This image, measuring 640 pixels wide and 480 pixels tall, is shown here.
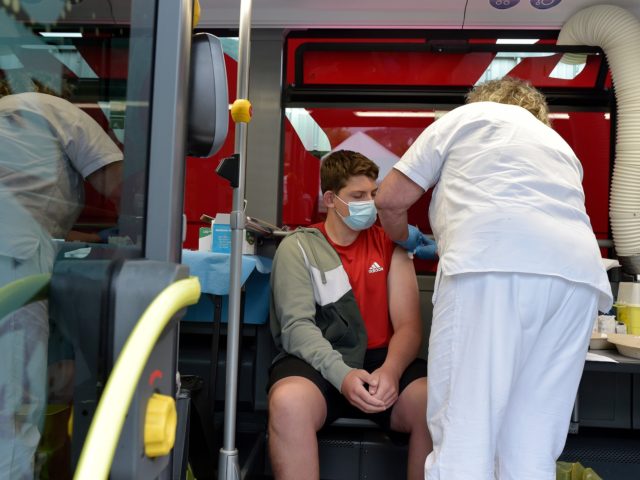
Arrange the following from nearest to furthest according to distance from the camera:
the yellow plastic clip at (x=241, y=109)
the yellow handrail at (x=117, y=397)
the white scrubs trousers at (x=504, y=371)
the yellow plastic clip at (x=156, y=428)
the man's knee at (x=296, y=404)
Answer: the yellow handrail at (x=117, y=397) < the yellow plastic clip at (x=156, y=428) < the white scrubs trousers at (x=504, y=371) < the yellow plastic clip at (x=241, y=109) < the man's knee at (x=296, y=404)

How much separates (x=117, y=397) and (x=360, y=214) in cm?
193

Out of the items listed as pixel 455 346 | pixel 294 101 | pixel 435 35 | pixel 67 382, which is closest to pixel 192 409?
pixel 455 346

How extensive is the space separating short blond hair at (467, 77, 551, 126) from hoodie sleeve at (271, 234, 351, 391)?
3.16 ft

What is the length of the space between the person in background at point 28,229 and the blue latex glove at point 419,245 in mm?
1837

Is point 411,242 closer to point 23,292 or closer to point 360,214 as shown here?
point 360,214

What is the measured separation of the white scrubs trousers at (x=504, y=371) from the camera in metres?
1.58

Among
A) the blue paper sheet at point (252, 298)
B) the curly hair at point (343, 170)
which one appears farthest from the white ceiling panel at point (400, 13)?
the blue paper sheet at point (252, 298)

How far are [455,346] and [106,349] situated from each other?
44.5 inches

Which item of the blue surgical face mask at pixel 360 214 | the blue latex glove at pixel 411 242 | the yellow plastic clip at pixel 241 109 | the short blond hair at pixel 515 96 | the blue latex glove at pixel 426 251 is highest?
the short blond hair at pixel 515 96

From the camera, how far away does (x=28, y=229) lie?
0.73m

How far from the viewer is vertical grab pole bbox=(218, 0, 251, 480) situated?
1.91 m

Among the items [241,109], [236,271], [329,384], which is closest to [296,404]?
[329,384]

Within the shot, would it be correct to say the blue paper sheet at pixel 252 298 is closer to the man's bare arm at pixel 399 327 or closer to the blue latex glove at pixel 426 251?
the man's bare arm at pixel 399 327

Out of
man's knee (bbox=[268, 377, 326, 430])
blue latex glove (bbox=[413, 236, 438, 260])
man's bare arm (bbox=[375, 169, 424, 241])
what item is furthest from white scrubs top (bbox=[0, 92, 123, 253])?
blue latex glove (bbox=[413, 236, 438, 260])
